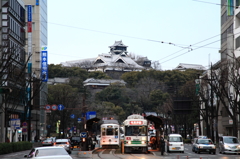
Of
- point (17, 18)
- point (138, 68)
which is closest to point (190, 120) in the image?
point (17, 18)

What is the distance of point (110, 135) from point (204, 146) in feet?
46.8

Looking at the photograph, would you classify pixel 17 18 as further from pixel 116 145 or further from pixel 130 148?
pixel 130 148

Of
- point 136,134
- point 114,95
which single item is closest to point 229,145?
point 136,134

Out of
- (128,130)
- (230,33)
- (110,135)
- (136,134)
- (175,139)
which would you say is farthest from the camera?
(230,33)

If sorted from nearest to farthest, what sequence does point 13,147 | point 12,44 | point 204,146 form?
point 204,146 < point 13,147 < point 12,44

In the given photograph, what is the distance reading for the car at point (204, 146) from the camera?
39.9 metres

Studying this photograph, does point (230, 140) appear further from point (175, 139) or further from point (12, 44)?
point (12, 44)

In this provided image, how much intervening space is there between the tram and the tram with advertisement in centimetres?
1284

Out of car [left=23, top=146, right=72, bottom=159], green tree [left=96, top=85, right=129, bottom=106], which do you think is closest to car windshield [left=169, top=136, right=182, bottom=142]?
car [left=23, top=146, right=72, bottom=159]

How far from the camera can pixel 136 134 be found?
38656 millimetres

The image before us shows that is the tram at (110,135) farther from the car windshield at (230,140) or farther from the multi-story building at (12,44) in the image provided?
the car windshield at (230,140)

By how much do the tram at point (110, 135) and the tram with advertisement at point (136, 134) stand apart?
1284 cm

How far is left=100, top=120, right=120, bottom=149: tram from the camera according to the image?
51656 mm

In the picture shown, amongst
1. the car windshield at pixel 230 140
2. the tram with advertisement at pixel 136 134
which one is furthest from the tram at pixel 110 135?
the car windshield at pixel 230 140
